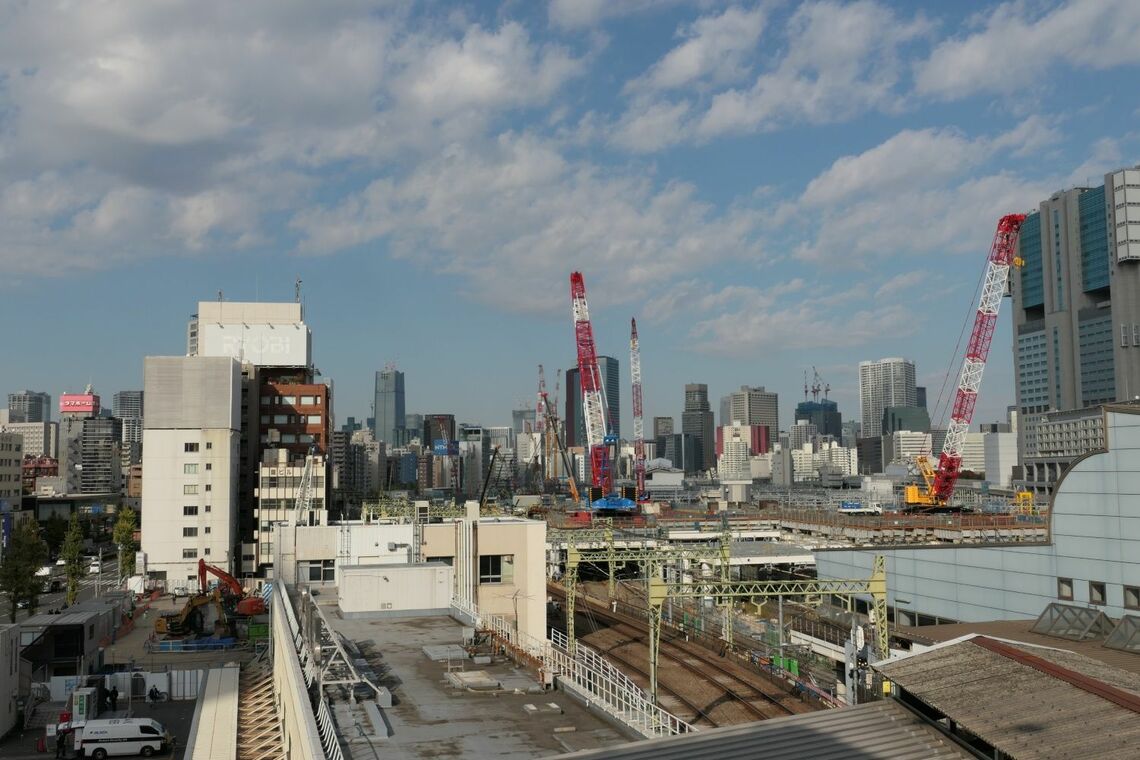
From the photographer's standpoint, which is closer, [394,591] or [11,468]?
[394,591]

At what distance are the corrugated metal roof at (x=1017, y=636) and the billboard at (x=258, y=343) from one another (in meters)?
75.0

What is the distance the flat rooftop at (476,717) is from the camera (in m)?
14.9

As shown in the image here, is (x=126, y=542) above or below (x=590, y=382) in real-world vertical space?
below

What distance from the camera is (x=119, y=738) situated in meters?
32.6

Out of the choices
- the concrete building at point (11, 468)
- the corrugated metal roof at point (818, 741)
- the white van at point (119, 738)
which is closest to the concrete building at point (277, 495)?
the white van at point (119, 738)

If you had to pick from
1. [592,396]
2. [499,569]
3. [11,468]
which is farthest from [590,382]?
[499,569]

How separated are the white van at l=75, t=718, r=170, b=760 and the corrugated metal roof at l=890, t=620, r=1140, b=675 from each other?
1029 inches

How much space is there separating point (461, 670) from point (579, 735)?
5.71 meters

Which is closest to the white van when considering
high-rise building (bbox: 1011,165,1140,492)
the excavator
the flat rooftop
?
the flat rooftop

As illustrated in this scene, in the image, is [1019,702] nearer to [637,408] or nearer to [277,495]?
[277,495]

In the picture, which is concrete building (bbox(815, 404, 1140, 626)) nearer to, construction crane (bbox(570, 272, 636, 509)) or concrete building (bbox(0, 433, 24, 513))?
construction crane (bbox(570, 272, 636, 509))

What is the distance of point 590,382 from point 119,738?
325ft

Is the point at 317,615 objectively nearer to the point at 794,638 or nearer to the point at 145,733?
the point at 145,733

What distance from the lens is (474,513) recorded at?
4038 centimetres
